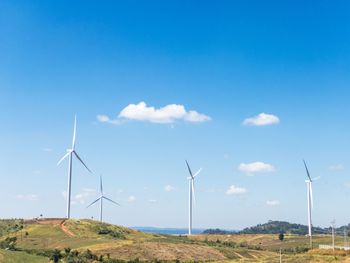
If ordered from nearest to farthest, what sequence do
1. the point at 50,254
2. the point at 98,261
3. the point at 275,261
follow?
1. the point at 275,261
2. the point at 98,261
3. the point at 50,254

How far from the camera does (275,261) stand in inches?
6107

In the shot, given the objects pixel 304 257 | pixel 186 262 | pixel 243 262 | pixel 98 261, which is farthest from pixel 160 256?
pixel 304 257

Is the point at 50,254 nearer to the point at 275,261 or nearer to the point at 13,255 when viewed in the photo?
the point at 13,255

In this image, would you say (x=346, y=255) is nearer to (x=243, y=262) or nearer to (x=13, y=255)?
(x=243, y=262)

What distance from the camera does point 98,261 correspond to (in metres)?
176

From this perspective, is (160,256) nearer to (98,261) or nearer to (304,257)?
(98,261)

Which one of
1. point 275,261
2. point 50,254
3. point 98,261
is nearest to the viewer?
point 275,261

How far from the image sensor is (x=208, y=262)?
18288 centimetres

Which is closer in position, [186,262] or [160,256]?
[186,262]

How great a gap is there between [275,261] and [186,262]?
39.0m

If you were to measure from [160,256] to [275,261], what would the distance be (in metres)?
56.6

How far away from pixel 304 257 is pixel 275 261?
9729mm

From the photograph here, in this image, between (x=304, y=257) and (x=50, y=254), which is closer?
(x=304, y=257)

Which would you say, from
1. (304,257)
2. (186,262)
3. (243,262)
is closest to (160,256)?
(186,262)
